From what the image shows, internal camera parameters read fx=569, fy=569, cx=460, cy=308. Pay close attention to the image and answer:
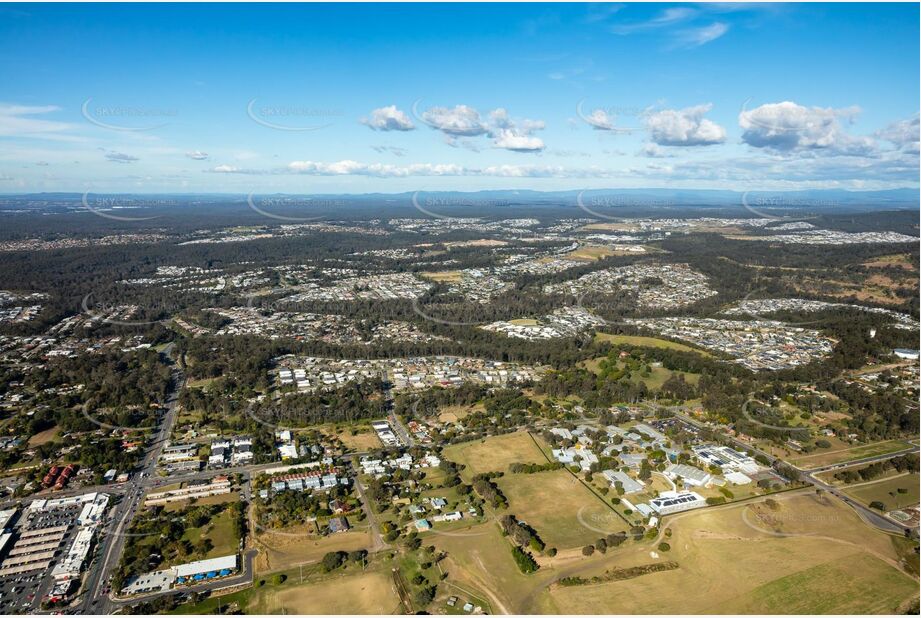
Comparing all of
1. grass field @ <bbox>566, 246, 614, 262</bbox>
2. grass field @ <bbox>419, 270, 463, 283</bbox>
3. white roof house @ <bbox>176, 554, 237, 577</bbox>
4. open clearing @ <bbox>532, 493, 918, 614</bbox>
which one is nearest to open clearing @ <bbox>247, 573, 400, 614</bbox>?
white roof house @ <bbox>176, 554, 237, 577</bbox>

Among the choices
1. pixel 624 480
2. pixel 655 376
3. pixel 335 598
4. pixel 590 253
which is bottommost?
pixel 335 598

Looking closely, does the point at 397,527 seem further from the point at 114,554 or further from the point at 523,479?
the point at 114,554

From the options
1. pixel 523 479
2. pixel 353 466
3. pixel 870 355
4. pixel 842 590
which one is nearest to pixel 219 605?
pixel 353 466

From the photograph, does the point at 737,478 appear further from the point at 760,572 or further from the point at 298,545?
the point at 298,545

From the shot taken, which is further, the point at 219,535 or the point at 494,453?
the point at 494,453

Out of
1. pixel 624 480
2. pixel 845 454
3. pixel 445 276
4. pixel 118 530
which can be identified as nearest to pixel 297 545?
pixel 118 530

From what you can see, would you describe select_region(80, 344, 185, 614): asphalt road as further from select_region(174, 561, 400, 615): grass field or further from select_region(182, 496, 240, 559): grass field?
select_region(174, 561, 400, 615): grass field
